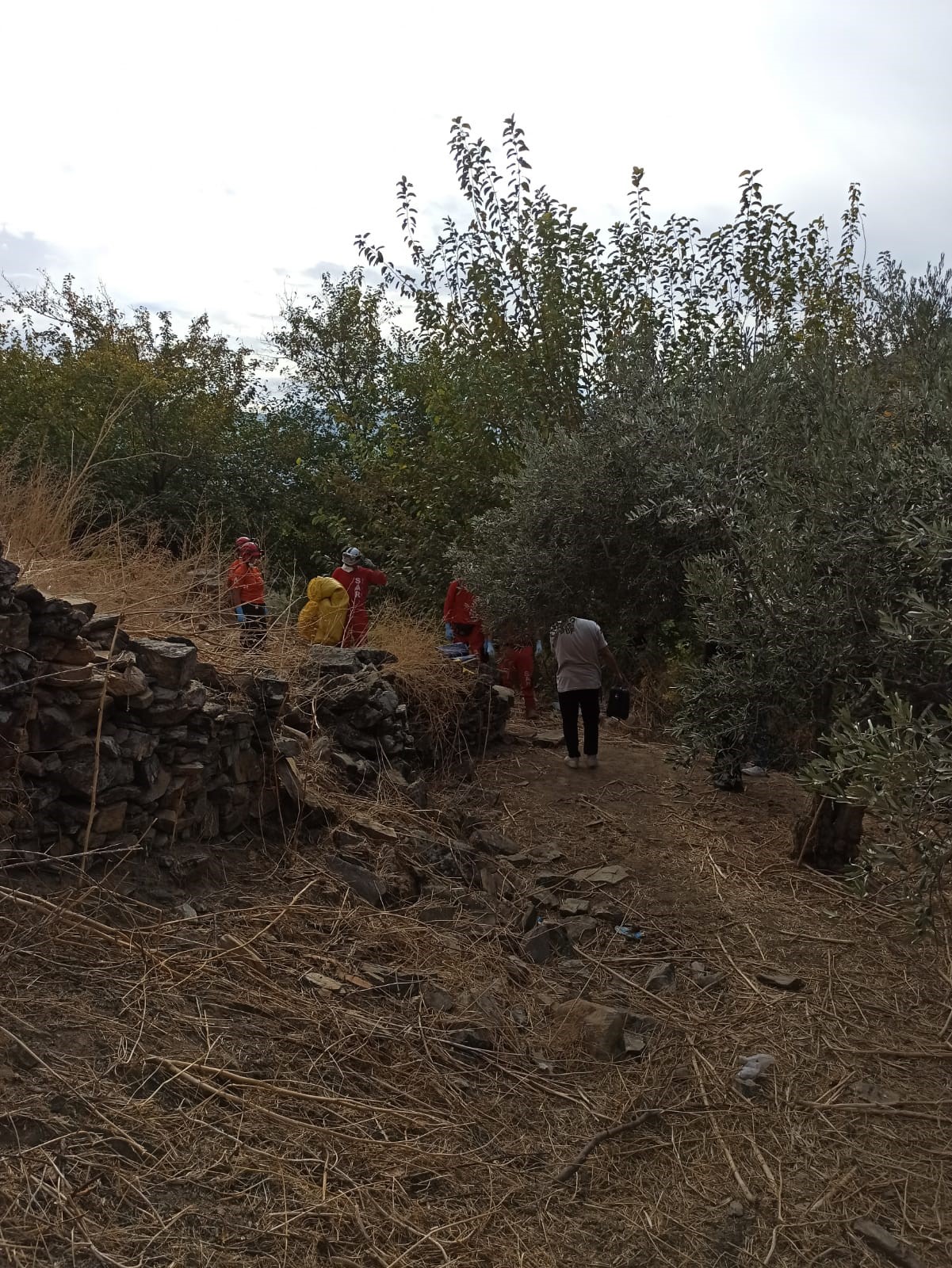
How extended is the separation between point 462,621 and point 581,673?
2343 millimetres

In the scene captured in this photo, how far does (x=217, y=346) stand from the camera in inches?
938

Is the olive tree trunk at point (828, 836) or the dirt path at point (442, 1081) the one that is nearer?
the dirt path at point (442, 1081)

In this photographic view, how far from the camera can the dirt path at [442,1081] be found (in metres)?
3.60

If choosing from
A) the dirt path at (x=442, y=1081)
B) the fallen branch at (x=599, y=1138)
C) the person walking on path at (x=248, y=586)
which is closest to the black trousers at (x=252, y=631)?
the person walking on path at (x=248, y=586)

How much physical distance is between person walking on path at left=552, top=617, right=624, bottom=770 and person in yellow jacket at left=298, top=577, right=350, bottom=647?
2.31 meters

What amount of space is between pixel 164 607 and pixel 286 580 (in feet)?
36.4

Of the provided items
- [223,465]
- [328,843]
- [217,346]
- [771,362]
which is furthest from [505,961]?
[217,346]

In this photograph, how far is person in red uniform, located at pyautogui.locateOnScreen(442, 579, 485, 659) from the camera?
38.1ft

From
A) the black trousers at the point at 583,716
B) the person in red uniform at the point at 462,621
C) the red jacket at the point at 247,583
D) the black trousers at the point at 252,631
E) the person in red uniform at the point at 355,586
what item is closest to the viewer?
the black trousers at the point at 252,631

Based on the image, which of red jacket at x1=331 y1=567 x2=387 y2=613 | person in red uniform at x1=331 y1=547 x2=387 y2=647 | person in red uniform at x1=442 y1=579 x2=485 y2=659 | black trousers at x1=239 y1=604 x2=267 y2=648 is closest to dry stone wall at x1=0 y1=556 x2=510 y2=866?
black trousers at x1=239 y1=604 x2=267 y2=648

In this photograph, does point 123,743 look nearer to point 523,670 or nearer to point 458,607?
point 458,607

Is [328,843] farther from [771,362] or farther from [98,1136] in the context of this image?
[771,362]

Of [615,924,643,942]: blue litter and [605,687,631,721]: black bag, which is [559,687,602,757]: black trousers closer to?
[605,687,631,721]: black bag

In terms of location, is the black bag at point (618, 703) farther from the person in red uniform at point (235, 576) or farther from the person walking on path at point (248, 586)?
the person in red uniform at point (235, 576)
